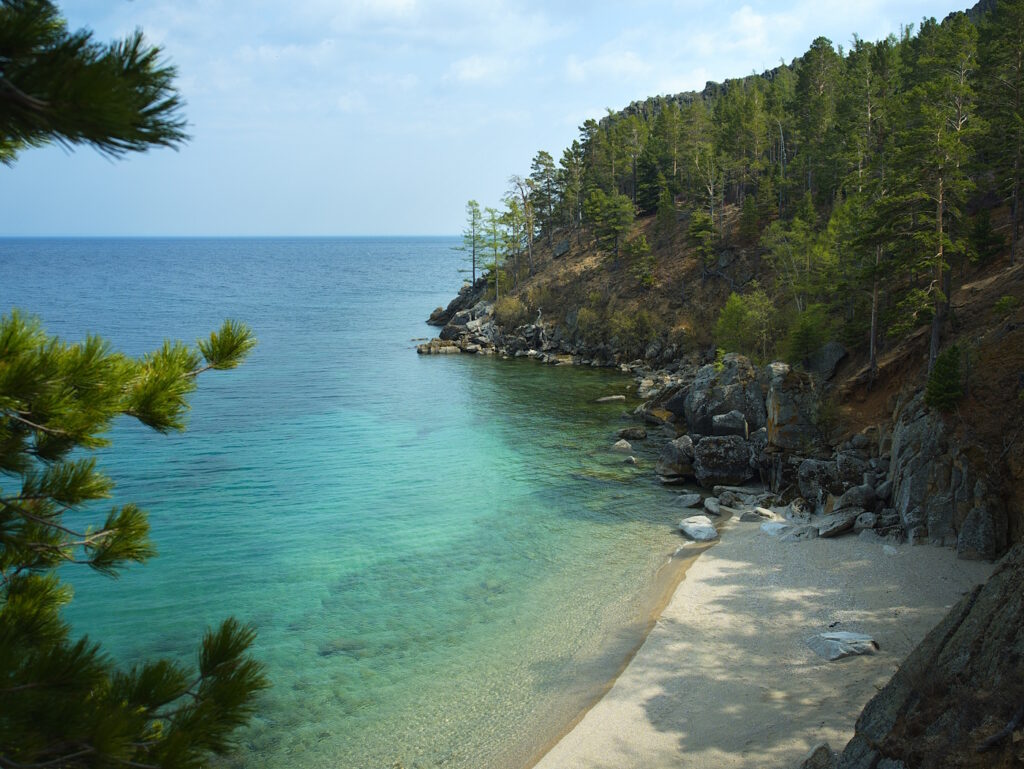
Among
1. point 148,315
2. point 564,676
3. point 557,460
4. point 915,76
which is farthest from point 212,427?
point 915,76

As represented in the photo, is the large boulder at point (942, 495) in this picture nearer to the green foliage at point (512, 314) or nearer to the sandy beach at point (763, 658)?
the sandy beach at point (763, 658)

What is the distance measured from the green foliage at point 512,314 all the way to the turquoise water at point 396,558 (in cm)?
1974

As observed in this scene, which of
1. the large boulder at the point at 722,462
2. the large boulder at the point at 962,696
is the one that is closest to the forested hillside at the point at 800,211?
the large boulder at the point at 722,462

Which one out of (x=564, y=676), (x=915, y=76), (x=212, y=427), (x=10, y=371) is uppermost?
(x=915, y=76)

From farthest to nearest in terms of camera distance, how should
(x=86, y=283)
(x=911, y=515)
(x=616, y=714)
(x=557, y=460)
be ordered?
(x=86, y=283) < (x=557, y=460) < (x=911, y=515) < (x=616, y=714)

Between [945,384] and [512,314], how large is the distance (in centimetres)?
5144

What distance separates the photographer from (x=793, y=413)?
28.7m

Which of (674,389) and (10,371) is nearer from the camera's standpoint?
(10,371)

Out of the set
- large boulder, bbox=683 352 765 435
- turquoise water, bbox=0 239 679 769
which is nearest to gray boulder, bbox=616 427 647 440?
turquoise water, bbox=0 239 679 769

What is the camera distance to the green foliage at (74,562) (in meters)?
4.19

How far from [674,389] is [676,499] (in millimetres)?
14582

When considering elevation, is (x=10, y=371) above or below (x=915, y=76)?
below

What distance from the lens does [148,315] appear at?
7900cm

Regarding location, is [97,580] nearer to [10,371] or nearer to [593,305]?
[10,371]
